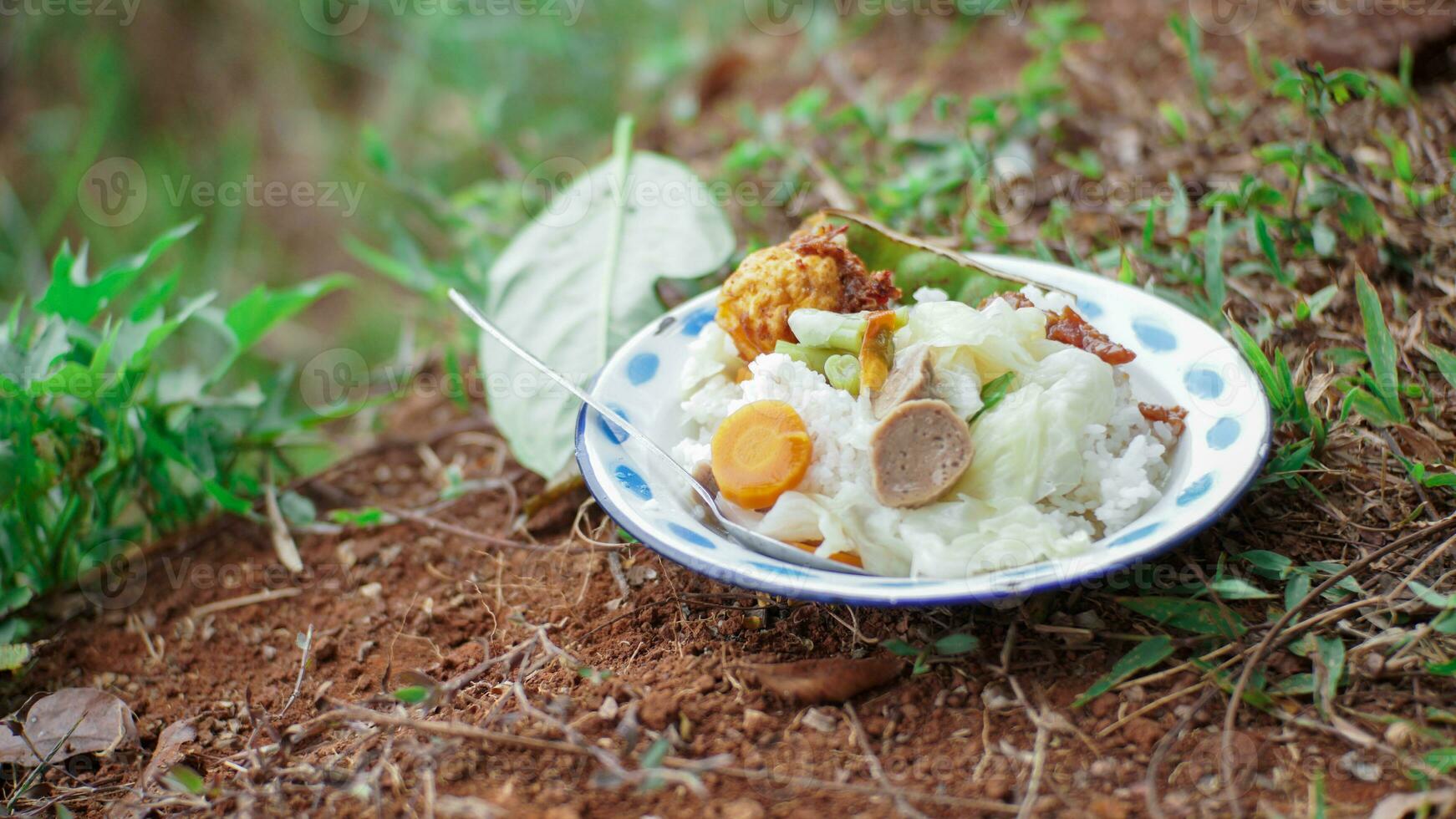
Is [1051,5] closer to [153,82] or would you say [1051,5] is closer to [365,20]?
[365,20]

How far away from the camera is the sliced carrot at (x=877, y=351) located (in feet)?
5.64

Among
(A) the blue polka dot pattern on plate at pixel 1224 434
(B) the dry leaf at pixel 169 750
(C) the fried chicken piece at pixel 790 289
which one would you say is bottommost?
(B) the dry leaf at pixel 169 750

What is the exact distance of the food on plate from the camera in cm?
158

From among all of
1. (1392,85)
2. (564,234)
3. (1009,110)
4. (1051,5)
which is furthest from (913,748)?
(1051,5)

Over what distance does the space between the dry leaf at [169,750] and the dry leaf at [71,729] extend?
0.07 meters

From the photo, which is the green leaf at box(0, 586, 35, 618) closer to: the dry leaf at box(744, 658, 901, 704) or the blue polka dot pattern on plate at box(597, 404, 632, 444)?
the blue polka dot pattern on plate at box(597, 404, 632, 444)

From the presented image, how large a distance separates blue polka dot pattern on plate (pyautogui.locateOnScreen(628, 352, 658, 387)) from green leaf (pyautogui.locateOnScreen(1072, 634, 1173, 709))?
94 cm

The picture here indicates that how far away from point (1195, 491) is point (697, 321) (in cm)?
99

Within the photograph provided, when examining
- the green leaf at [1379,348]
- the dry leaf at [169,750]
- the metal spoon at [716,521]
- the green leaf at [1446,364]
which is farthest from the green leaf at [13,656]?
the green leaf at [1446,364]

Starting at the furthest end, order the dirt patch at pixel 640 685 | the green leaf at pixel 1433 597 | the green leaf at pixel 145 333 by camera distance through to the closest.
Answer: the green leaf at pixel 145 333, the green leaf at pixel 1433 597, the dirt patch at pixel 640 685

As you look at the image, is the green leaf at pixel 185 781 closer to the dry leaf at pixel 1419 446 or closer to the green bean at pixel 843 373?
the green bean at pixel 843 373

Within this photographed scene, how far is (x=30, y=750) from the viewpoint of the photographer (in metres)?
1.82

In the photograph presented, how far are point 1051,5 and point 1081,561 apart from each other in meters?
2.89

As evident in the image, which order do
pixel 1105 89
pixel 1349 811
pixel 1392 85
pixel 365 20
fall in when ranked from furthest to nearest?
pixel 365 20 → pixel 1105 89 → pixel 1392 85 → pixel 1349 811
